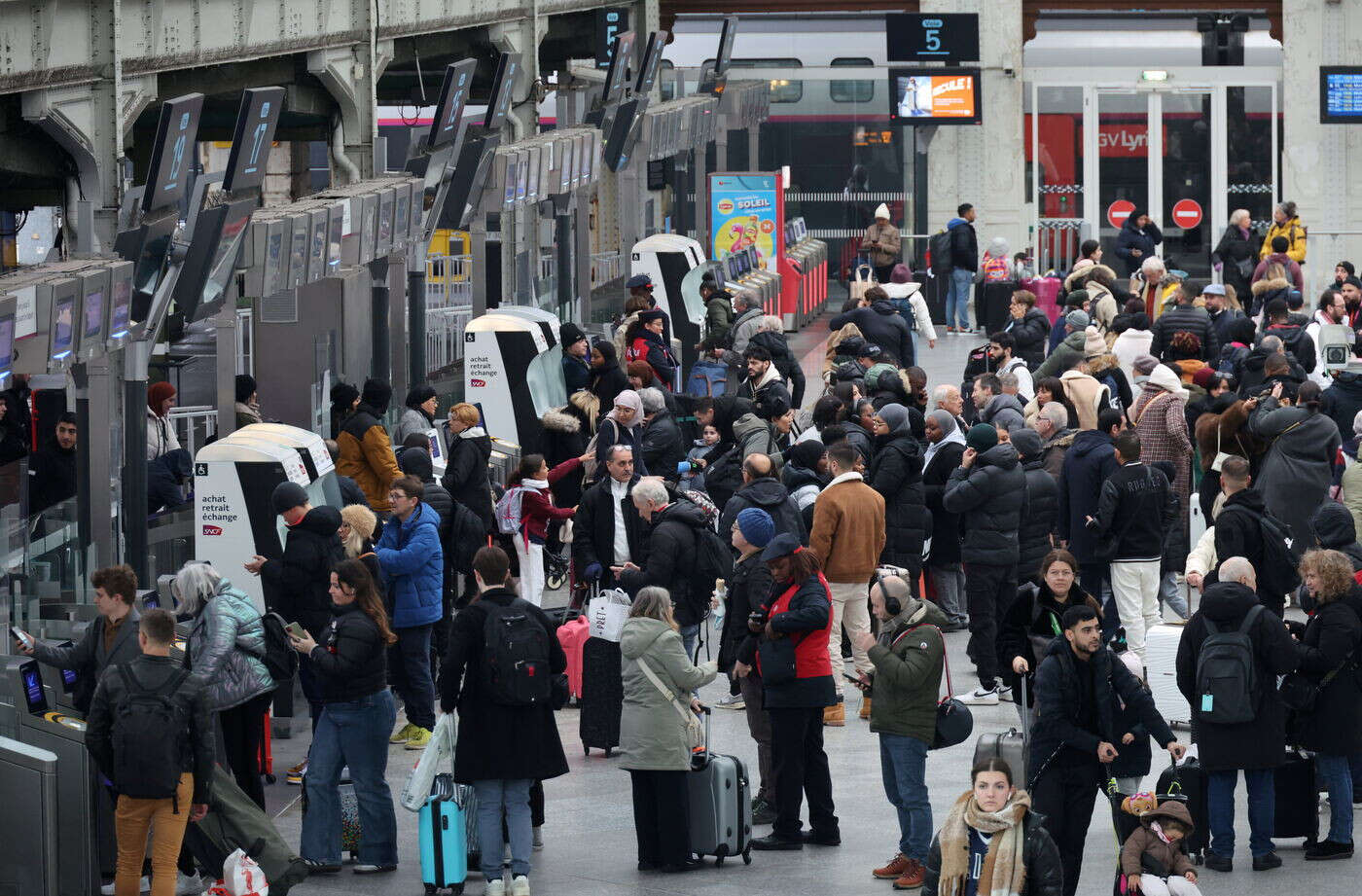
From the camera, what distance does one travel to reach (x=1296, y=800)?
9.43 metres

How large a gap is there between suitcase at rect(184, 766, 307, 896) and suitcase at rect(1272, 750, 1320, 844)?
4.21 meters

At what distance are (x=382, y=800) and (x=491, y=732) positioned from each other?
2.37 feet

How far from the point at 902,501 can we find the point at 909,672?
3.97 metres

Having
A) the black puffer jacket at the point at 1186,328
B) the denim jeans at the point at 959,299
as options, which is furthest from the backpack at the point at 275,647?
the denim jeans at the point at 959,299

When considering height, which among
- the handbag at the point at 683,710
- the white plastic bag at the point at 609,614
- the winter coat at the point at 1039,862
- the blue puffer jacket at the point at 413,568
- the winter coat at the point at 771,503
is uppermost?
the winter coat at the point at 771,503

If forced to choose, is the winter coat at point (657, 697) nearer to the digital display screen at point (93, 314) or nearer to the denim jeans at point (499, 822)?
the denim jeans at point (499, 822)

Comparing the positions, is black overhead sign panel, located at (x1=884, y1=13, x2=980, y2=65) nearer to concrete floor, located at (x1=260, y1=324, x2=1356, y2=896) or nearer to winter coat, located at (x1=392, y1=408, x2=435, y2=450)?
winter coat, located at (x1=392, y1=408, x2=435, y2=450)

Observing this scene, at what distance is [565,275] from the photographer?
72.1 feet

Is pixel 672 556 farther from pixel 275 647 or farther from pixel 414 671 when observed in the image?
pixel 275 647

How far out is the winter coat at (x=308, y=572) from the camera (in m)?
9.96

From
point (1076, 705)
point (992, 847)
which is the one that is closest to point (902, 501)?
point (1076, 705)

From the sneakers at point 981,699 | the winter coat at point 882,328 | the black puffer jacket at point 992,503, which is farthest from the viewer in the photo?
the winter coat at point 882,328

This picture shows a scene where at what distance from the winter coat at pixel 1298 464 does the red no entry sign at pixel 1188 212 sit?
1902 cm

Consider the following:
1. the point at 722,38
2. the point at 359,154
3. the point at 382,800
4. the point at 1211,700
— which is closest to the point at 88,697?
the point at 382,800
